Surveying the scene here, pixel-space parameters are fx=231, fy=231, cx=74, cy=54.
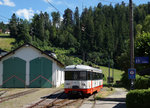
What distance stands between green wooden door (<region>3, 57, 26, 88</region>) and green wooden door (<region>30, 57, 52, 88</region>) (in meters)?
1.40

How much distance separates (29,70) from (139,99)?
893 inches

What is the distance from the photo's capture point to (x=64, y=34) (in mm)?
149250

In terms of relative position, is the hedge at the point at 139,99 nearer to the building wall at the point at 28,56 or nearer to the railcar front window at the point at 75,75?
the railcar front window at the point at 75,75

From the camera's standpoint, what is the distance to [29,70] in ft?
108

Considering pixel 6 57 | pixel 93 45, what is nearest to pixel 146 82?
pixel 6 57

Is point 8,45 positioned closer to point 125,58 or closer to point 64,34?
point 64,34

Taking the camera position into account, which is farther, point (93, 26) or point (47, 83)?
point (93, 26)

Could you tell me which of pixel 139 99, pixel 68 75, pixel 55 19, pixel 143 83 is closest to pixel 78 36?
pixel 55 19

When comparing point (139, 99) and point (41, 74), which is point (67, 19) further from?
point (139, 99)

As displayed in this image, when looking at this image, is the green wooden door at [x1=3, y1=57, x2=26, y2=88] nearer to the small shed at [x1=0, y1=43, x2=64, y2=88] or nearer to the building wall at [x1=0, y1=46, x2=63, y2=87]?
the small shed at [x1=0, y1=43, x2=64, y2=88]

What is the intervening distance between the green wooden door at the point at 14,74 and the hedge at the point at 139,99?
22534 mm

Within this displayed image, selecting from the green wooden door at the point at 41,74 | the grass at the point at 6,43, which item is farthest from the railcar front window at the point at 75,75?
the grass at the point at 6,43

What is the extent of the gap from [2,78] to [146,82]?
19832mm

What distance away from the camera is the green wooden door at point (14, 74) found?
32688mm
